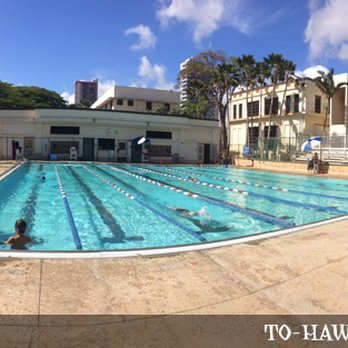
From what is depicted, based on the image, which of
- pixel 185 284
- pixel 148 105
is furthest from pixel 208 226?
pixel 148 105

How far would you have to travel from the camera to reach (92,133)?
31.9 m

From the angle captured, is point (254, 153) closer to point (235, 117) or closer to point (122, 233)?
point (235, 117)

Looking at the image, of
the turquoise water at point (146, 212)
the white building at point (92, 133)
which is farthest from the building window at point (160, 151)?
the turquoise water at point (146, 212)

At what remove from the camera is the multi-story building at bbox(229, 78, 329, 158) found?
3366 cm

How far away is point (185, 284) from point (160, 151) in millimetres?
31021

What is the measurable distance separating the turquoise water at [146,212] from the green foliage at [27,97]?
4174 cm

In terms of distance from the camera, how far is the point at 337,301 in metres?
3.37

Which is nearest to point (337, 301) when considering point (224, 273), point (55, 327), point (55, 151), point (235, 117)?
point (224, 273)

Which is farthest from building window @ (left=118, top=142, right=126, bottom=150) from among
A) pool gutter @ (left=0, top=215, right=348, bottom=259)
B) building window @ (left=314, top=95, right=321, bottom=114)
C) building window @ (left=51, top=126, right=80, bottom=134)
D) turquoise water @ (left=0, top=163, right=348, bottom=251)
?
pool gutter @ (left=0, top=215, right=348, bottom=259)

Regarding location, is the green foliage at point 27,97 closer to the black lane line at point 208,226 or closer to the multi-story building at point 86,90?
the black lane line at point 208,226

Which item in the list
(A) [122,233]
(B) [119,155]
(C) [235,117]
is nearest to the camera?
(A) [122,233]

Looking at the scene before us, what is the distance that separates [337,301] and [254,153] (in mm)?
28759

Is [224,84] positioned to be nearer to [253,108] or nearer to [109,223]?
[253,108]

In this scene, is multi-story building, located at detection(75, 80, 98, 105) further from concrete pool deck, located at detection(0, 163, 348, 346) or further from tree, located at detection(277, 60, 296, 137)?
concrete pool deck, located at detection(0, 163, 348, 346)
